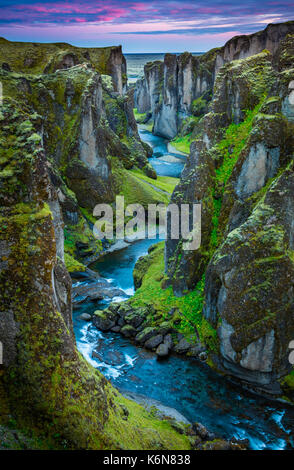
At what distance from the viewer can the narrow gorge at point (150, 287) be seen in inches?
484

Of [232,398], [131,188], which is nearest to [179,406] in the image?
[232,398]

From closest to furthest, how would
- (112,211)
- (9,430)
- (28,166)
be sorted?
(9,430) < (28,166) < (112,211)

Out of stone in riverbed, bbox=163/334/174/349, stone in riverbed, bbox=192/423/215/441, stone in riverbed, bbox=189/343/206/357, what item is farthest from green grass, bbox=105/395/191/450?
stone in riverbed, bbox=163/334/174/349

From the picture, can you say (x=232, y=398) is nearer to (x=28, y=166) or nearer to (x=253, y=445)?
(x=253, y=445)

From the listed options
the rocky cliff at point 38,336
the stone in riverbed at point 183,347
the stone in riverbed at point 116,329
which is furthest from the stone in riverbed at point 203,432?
the stone in riverbed at point 116,329

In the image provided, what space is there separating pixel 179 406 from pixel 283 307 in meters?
7.40

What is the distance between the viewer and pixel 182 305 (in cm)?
2744

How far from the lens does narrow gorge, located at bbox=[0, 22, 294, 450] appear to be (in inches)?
484

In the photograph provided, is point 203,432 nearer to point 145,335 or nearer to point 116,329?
point 145,335

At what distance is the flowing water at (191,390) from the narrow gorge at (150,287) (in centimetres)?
9

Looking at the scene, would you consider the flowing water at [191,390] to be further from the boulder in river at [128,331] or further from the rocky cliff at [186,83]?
the rocky cliff at [186,83]

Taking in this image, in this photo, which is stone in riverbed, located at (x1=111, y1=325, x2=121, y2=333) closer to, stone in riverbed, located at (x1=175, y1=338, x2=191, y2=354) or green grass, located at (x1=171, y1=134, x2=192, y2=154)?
stone in riverbed, located at (x1=175, y1=338, x2=191, y2=354)

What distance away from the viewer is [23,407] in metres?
12.0

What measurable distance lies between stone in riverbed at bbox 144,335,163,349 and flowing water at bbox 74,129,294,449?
0.49 metres
